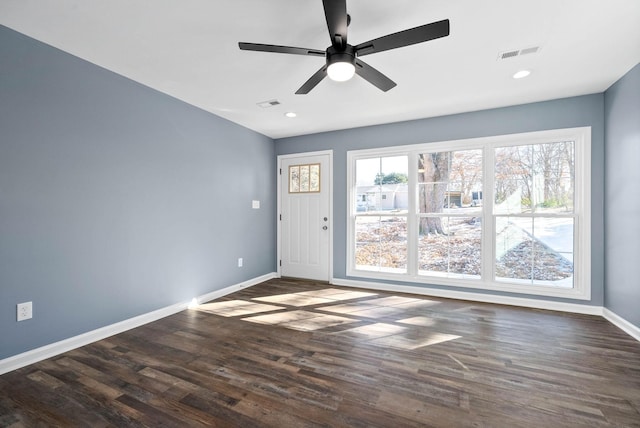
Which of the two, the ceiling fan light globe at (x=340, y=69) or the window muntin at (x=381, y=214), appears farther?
the window muntin at (x=381, y=214)

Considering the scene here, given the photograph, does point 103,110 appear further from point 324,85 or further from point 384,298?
point 384,298

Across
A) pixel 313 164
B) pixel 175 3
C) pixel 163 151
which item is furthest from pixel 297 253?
pixel 175 3

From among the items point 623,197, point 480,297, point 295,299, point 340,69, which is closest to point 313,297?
point 295,299

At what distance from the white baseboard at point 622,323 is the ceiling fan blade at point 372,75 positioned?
10.5ft

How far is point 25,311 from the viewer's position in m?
2.19

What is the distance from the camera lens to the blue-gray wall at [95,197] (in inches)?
84.5

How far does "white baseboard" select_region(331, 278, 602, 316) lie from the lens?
3341 millimetres

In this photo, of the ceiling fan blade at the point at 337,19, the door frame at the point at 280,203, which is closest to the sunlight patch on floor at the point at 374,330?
the door frame at the point at 280,203

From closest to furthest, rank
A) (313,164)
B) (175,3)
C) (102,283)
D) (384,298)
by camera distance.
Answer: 1. (175,3)
2. (102,283)
3. (384,298)
4. (313,164)

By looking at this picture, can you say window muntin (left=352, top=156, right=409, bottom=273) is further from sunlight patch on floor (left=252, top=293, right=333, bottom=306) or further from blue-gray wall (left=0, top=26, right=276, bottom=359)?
blue-gray wall (left=0, top=26, right=276, bottom=359)

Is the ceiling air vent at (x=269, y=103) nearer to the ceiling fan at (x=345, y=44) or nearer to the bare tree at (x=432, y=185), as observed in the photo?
the ceiling fan at (x=345, y=44)

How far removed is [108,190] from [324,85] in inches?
93.4

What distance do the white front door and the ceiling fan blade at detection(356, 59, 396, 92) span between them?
2.47 meters

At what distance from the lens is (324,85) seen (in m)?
3.03
